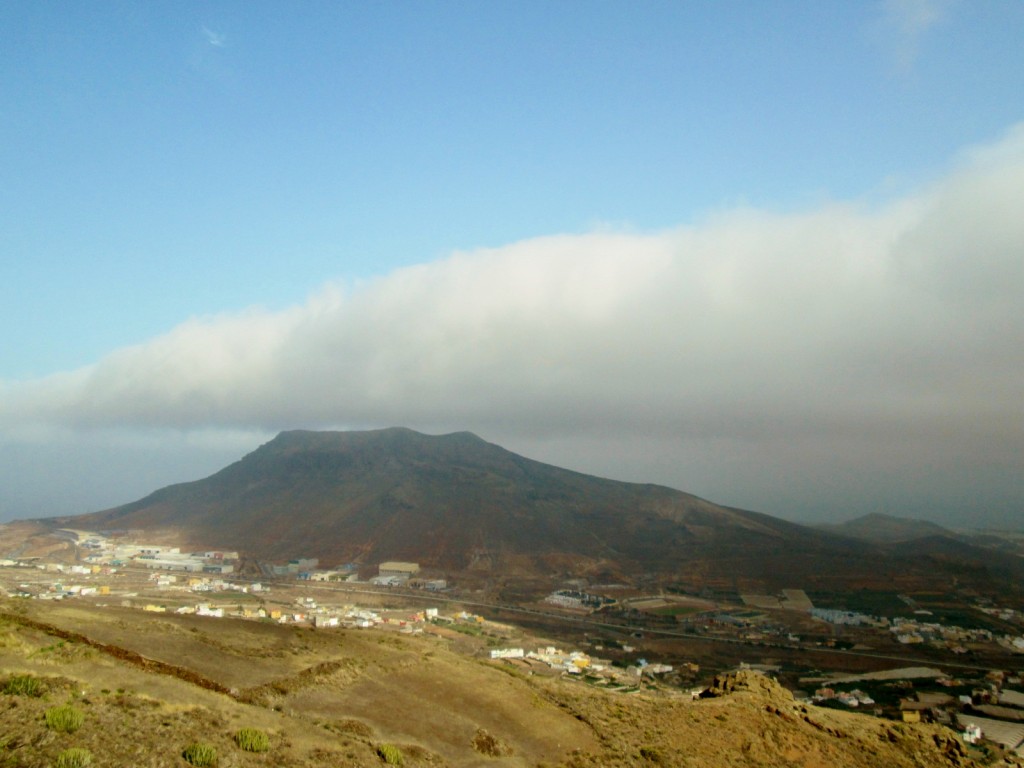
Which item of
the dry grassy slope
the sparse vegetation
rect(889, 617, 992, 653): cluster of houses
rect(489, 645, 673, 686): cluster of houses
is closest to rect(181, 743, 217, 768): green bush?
the dry grassy slope

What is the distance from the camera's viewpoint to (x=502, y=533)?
163 metres

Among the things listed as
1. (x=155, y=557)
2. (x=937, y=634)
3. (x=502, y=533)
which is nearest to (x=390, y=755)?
(x=937, y=634)

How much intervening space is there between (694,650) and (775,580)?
60.0 m

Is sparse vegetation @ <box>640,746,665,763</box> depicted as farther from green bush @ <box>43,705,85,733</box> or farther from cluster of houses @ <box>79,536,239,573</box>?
cluster of houses @ <box>79,536,239,573</box>

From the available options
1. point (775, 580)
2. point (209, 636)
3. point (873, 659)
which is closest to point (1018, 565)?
point (775, 580)

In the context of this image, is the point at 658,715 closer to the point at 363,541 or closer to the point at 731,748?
the point at 731,748

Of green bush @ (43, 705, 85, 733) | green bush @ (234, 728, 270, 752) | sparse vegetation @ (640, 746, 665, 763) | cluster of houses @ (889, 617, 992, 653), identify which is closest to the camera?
green bush @ (43, 705, 85, 733)

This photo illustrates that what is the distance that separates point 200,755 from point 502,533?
150726 mm

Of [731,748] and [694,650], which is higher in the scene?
[731,748]

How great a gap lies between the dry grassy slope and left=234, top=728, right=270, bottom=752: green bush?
1.36 feet

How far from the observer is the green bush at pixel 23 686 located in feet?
53.2

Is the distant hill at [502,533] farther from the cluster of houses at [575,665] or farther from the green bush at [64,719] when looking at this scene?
the green bush at [64,719]

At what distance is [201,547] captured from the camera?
5906 inches

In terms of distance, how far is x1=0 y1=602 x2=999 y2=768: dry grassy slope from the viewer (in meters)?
16.5
